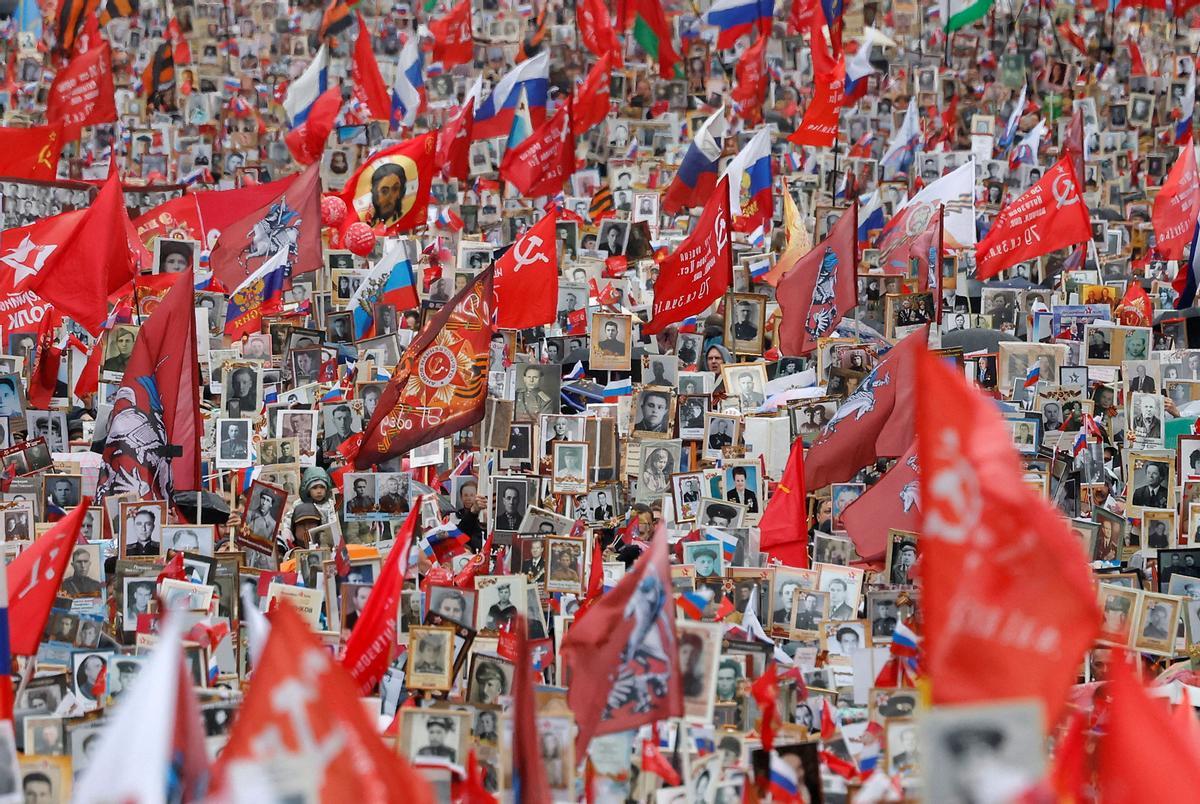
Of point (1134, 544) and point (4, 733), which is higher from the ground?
point (1134, 544)

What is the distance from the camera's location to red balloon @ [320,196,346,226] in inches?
771

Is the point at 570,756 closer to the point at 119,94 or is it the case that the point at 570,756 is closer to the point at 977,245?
the point at 977,245

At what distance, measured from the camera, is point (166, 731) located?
5.11 m

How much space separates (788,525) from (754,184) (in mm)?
8980

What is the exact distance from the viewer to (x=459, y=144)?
73.6 feet

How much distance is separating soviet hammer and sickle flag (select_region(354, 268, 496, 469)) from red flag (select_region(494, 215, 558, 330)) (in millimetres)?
3357

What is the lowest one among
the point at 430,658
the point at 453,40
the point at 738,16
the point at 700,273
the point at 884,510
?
the point at 430,658

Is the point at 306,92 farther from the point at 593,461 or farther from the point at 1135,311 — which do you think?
the point at 593,461

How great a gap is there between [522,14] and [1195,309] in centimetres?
2022

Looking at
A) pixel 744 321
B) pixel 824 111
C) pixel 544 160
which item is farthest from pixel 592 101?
pixel 744 321

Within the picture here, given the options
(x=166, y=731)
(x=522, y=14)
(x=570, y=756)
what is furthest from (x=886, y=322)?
(x=522, y=14)

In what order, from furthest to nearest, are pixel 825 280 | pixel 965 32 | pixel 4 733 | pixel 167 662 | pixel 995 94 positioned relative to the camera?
1. pixel 965 32
2. pixel 995 94
3. pixel 825 280
4. pixel 4 733
5. pixel 167 662

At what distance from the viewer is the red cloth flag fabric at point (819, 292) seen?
602 inches

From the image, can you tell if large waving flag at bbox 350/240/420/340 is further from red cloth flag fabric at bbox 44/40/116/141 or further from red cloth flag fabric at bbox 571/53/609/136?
red cloth flag fabric at bbox 44/40/116/141
